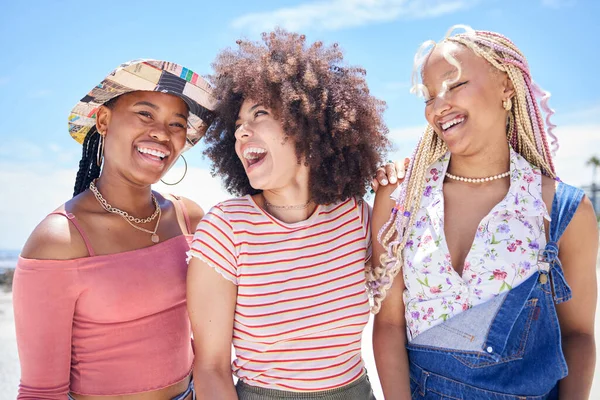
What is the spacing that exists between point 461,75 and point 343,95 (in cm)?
58

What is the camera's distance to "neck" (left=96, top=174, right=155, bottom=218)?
290 centimetres

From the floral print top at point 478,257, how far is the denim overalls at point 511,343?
5cm

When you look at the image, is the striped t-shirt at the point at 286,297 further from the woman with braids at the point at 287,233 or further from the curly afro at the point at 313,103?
the curly afro at the point at 313,103

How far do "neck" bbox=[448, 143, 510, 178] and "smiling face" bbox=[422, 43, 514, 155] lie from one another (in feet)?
0.18

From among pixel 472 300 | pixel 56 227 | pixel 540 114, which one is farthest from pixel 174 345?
pixel 540 114

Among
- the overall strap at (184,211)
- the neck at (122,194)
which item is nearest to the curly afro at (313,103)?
the neck at (122,194)

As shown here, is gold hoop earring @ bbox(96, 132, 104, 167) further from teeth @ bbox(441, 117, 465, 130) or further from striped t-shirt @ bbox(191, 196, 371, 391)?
teeth @ bbox(441, 117, 465, 130)

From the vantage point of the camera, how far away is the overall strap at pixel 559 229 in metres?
2.29

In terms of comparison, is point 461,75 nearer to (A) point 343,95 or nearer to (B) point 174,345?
(A) point 343,95

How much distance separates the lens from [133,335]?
2.58 meters

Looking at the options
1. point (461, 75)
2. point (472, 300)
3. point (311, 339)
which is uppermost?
point (461, 75)

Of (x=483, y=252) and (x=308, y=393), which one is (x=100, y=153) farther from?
(x=483, y=252)

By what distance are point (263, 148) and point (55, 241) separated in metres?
1.05

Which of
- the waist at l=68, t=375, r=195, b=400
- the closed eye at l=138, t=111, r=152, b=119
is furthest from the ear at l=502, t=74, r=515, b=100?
the waist at l=68, t=375, r=195, b=400
